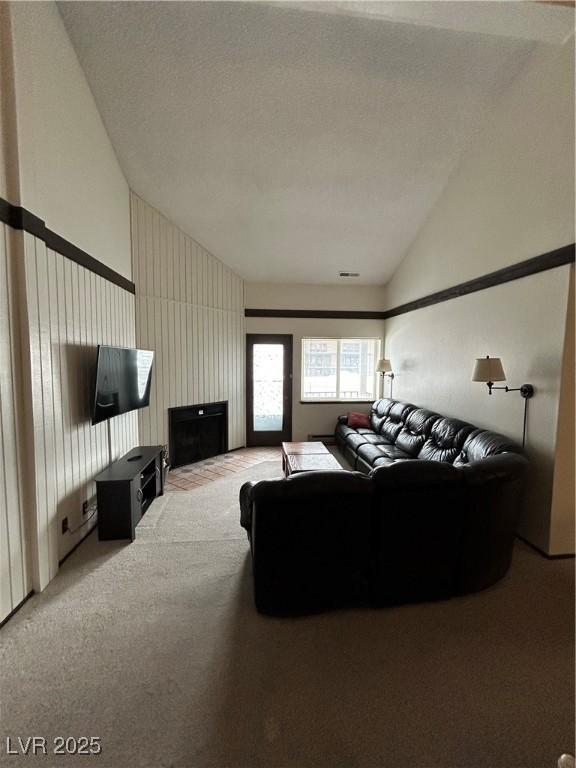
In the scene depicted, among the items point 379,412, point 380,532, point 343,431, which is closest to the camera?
point 380,532

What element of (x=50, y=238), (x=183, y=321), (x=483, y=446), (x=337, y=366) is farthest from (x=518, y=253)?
(x=183, y=321)

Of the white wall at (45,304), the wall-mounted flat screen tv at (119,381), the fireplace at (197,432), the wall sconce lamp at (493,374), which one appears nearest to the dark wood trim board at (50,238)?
the white wall at (45,304)

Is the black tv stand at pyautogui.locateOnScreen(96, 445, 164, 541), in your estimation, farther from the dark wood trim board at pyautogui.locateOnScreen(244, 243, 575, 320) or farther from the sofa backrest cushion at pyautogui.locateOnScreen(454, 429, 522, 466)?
the dark wood trim board at pyautogui.locateOnScreen(244, 243, 575, 320)

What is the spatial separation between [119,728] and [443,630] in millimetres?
1713

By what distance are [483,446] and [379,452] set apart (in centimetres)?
140

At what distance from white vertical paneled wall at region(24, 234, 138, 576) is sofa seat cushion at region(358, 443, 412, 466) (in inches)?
116

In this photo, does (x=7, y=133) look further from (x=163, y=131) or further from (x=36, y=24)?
(x=163, y=131)

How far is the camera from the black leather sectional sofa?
1.94 metres

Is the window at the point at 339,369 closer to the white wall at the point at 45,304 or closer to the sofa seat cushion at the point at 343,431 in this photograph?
the sofa seat cushion at the point at 343,431

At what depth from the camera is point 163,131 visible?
3275 mm

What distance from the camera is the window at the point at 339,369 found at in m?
6.27

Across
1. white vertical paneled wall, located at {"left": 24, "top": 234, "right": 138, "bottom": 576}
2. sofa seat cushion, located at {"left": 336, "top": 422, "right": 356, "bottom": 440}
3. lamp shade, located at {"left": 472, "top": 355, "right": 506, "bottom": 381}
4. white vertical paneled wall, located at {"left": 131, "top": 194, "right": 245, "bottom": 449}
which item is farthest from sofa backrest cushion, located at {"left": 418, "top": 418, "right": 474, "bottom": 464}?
white vertical paneled wall, located at {"left": 24, "top": 234, "right": 138, "bottom": 576}

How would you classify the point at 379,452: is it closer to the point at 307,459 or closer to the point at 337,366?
the point at 307,459

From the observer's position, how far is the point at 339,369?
20.8 ft
